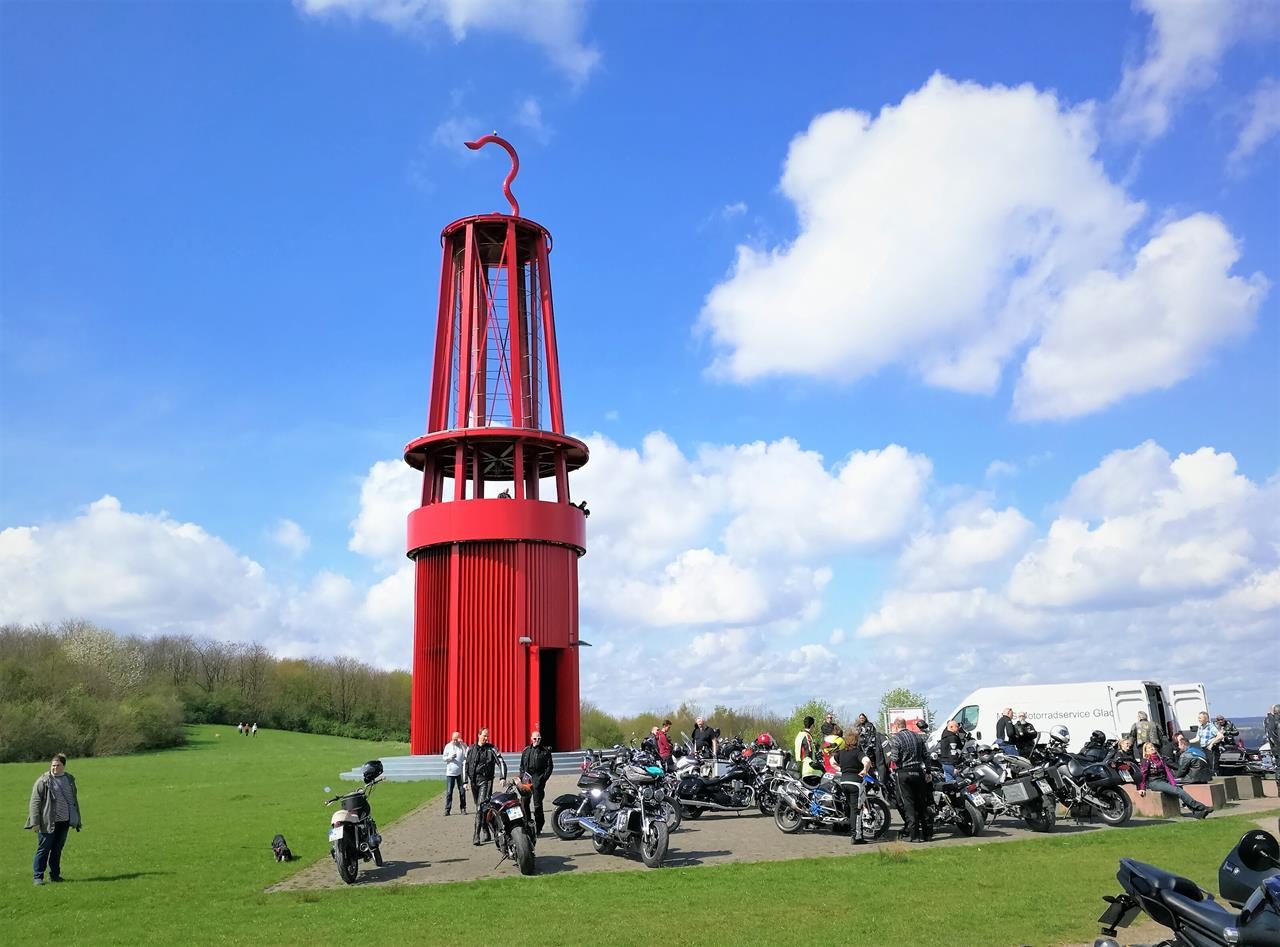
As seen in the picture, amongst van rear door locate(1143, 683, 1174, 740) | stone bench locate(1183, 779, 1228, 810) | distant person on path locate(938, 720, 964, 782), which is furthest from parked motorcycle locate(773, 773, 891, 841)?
van rear door locate(1143, 683, 1174, 740)

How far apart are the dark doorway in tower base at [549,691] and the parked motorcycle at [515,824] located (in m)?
16.6

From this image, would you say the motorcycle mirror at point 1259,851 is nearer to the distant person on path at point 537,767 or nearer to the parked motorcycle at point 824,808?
the parked motorcycle at point 824,808

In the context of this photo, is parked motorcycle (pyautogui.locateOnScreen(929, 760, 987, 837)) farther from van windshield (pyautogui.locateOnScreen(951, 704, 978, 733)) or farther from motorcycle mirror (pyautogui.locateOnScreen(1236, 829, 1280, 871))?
van windshield (pyautogui.locateOnScreen(951, 704, 978, 733))

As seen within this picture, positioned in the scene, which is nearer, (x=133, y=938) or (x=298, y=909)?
(x=133, y=938)

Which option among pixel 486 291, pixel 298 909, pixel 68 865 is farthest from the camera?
pixel 486 291

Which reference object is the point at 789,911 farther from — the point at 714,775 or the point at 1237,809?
the point at 1237,809

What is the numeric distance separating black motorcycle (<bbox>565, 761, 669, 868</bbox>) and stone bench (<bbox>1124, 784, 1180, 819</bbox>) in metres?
7.48

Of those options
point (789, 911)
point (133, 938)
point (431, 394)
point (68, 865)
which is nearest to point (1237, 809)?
point (789, 911)

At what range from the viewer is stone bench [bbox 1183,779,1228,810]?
16.7 m

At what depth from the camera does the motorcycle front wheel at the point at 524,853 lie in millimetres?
Answer: 12094

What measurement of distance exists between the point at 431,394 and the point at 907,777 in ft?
70.8

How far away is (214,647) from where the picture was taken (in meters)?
82.4

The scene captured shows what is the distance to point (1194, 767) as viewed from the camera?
60.2ft

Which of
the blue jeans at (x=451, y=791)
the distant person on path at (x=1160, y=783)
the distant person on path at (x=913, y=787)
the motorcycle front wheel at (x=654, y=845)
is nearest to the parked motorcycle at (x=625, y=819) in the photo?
the motorcycle front wheel at (x=654, y=845)
